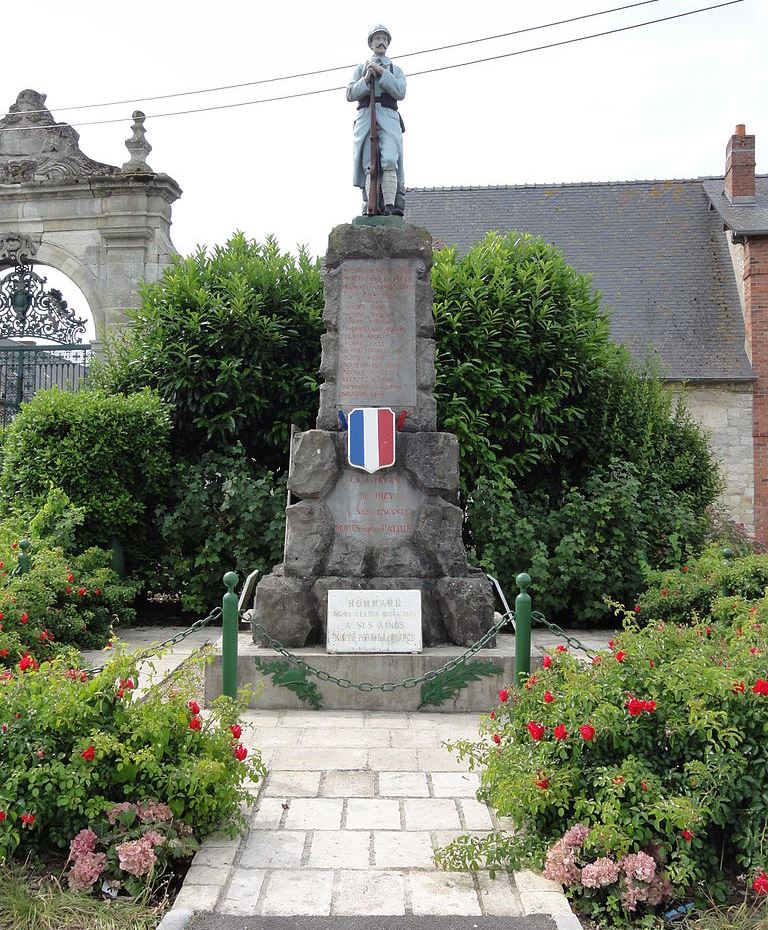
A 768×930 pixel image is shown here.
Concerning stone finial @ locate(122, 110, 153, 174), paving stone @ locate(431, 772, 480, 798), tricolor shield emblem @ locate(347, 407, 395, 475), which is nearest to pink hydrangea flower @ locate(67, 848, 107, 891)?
paving stone @ locate(431, 772, 480, 798)

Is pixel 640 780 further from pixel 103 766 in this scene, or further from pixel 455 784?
pixel 103 766

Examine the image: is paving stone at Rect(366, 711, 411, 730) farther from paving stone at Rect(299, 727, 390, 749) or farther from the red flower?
the red flower

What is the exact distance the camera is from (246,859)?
12.2 ft

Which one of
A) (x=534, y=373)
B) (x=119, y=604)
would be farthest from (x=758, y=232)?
(x=119, y=604)

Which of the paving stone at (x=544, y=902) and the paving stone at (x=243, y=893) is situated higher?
the paving stone at (x=544, y=902)

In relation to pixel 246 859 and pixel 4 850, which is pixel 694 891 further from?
pixel 4 850

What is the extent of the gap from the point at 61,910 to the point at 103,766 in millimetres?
531

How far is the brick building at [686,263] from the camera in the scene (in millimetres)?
17266

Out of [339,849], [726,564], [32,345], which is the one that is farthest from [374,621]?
[32,345]

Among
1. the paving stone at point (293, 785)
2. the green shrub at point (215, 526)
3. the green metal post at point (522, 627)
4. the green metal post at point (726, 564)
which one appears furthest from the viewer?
the green shrub at point (215, 526)

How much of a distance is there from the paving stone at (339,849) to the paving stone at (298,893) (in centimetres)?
9

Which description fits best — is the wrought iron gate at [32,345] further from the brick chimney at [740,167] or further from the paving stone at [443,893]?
the brick chimney at [740,167]

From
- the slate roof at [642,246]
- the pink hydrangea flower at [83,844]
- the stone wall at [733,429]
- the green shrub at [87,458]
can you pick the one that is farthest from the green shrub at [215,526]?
the stone wall at [733,429]

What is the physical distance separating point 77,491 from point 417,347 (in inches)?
160
